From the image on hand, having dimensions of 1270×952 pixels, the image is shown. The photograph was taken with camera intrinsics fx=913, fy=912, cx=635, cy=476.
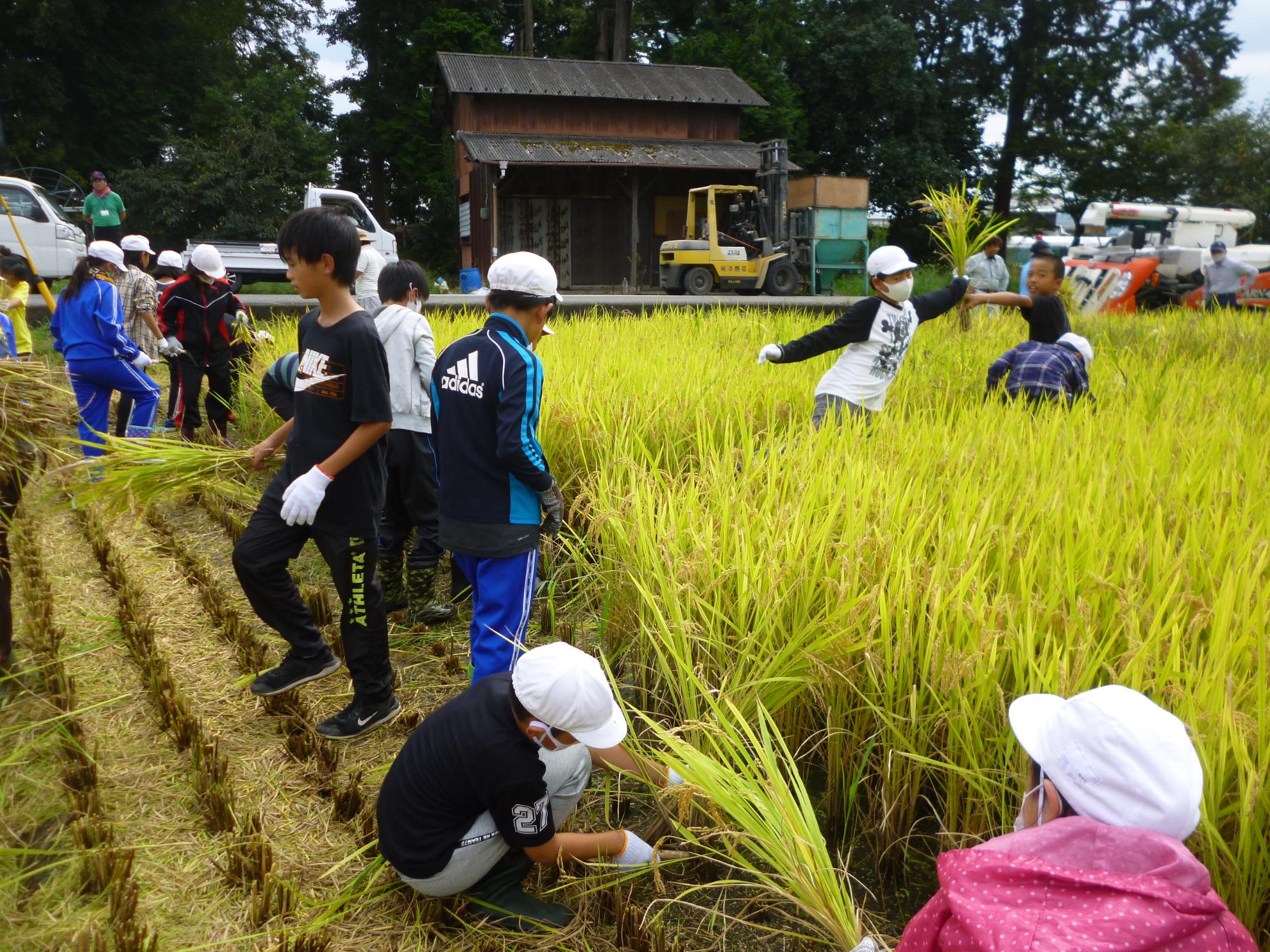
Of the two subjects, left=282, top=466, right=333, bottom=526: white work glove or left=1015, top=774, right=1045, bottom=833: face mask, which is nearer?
left=1015, top=774, right=1045, bottom=833: face mask

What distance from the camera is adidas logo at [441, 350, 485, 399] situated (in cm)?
271

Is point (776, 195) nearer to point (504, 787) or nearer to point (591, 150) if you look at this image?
point (591, 150)

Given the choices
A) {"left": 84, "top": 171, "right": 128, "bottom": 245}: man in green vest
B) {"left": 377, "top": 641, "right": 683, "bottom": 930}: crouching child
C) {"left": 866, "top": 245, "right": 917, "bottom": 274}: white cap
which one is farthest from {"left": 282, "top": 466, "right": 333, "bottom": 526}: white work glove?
{"left": 84, "top": 171, "right": 128, "bottom": 245}: man in green vest

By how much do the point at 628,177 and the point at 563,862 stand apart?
67.7 feet

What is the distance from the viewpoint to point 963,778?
2.08 metres

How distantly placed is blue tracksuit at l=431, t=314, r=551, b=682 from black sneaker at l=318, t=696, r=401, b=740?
318mm

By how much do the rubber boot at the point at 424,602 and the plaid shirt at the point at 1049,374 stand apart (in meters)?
2.97

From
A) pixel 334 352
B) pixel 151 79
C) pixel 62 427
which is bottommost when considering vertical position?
pixel 62 427

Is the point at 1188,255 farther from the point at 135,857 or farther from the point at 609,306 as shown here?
the point at 135,857

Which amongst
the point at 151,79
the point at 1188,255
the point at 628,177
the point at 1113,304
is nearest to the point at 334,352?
the point at 1113,304

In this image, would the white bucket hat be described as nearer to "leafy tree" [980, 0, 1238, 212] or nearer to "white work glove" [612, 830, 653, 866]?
"white work glove" [612, 830, 653, 866]

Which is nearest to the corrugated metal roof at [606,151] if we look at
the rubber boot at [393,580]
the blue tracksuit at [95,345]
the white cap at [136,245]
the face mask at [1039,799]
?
the white cap at [136,245]

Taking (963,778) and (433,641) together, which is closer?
(963,778)

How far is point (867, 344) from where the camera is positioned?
14.0ft
